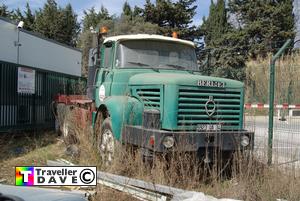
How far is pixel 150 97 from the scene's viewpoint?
7043 millimetres

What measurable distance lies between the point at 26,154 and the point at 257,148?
517 cm

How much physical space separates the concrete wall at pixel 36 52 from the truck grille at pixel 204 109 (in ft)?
42.5

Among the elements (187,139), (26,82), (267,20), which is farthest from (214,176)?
(267,20)

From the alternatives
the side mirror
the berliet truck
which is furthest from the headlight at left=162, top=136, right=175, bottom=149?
the side mirror

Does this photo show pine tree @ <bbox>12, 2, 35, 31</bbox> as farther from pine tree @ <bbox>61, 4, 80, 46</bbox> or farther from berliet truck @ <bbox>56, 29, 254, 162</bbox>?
berliet truck @ <bbox>56, 29, 254, 162</bbox>

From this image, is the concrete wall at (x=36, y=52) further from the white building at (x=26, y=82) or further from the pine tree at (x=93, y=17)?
the pine tree at (x=93, y=17)

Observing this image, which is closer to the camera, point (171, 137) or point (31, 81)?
point (171, 137)

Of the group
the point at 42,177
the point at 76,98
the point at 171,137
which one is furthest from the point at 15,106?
the point at 42,177

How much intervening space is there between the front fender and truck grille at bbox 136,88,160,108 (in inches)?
4.2

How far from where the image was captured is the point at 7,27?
1808 centimetres

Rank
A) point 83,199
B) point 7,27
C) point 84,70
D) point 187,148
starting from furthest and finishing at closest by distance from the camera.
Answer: point 84,70 → point 7,27 → point 187,148 → point 83,199

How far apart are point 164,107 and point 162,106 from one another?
5 centimetres

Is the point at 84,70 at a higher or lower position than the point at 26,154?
higher

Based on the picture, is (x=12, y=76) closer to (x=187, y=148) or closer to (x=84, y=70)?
(x=187, y=148)
